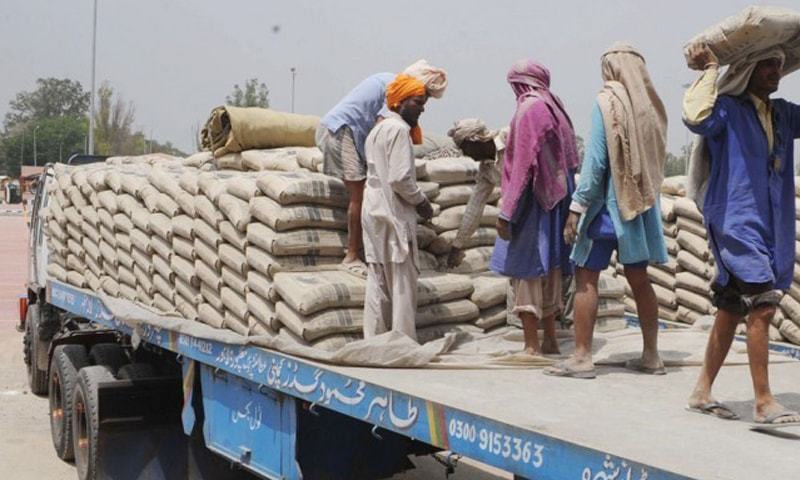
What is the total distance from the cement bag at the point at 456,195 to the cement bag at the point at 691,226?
50.0 inches

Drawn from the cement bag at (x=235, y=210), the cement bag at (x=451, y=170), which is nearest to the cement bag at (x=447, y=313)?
the cement bag at (x=451, y=170)

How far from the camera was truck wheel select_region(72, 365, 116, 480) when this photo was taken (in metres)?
5.43

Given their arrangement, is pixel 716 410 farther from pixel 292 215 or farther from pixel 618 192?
pixel 292 215

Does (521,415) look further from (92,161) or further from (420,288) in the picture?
(92,161)

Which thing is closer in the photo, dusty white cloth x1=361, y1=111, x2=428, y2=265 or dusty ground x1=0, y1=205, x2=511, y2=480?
dusty white cloth x1=361, y1=111, x2=428, y2=265

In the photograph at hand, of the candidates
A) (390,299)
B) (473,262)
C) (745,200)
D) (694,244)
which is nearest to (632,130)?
(745,200)

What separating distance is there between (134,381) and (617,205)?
290cm

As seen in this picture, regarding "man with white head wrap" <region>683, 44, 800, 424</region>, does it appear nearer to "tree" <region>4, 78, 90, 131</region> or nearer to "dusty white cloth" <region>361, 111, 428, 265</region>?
"dusty white cloth" <region>361, 111, 428, 265</region>

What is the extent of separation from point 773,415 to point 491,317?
2002 millimetres

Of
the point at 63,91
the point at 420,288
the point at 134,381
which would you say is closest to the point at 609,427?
the point at 420,288

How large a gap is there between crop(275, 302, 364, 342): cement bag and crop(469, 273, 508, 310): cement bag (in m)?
0.61

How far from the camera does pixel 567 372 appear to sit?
370 centimetres

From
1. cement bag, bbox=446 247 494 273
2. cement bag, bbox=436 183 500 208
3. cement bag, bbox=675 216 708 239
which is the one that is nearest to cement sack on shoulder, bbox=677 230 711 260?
cement bag, bbox=675 216 708 239

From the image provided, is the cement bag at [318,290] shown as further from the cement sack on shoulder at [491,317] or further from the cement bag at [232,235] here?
the cement sack on shoulder at [491,317]
